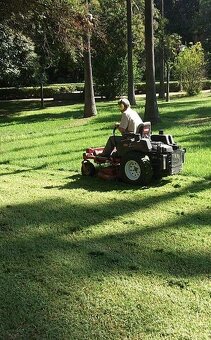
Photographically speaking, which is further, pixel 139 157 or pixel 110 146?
pixel 110 146

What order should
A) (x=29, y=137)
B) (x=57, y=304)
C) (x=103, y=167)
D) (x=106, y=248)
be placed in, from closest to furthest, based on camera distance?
(x=57, y=304) → (x=106, y=248) → (x=103, y=167) → (x=29, y=137)

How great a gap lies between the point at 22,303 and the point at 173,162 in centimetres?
470

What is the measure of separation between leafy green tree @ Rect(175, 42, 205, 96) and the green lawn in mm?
27847

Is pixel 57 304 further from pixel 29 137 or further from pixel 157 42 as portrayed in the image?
pixel 157 42

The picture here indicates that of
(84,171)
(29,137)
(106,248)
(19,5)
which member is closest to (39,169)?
(84,171)

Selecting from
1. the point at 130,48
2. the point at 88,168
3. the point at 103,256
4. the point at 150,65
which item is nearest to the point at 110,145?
the point at 88,168

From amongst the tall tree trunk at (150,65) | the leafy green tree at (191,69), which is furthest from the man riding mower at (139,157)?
the leafy green tree at (191,69)

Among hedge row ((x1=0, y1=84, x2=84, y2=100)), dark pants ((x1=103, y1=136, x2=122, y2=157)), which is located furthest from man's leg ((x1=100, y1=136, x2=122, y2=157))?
hedge row ((x1=0, y1=84, x2=84, y2=100))

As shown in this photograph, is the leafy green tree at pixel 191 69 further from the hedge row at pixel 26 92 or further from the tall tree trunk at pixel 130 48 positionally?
the tall tree trunk at pixel 130 48

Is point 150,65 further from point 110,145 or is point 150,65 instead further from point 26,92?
point 26,92

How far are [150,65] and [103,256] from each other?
46.0 feet

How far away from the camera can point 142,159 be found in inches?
320

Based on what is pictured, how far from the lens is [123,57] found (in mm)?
34312

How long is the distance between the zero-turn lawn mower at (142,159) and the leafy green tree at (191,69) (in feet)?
95.4
